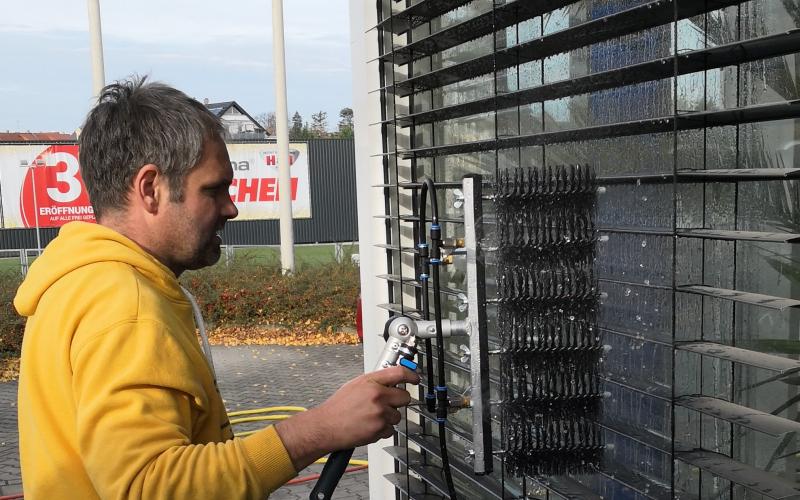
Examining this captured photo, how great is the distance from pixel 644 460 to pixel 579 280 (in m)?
0.56

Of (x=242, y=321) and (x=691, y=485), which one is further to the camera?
(x=242, y=321)

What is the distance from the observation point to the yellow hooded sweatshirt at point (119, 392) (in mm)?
1760

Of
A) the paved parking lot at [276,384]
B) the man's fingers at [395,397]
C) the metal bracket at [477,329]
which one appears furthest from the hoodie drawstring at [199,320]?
the paved parking lot at [276,384]

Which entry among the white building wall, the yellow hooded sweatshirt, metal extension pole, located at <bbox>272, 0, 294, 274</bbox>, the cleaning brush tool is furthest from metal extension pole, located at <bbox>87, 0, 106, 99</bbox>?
the cleaning brush tool

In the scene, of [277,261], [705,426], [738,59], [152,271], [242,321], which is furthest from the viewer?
[277,261]

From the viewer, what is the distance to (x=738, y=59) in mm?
1913

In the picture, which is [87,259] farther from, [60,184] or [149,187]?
[60,184]

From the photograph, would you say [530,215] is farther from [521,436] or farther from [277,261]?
[277,261]

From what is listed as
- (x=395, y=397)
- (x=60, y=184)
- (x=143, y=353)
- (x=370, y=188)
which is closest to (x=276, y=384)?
(x=370, y=188)

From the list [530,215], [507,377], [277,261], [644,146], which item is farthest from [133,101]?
[277,261]

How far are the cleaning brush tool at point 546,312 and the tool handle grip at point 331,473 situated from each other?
448 mm

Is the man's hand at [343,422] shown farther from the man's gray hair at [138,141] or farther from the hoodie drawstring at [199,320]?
the man's gray hair at [138,141]

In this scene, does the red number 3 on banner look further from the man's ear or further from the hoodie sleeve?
the hoodie sleeve

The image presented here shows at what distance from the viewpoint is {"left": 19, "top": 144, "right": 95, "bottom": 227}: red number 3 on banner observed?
98.3ft
